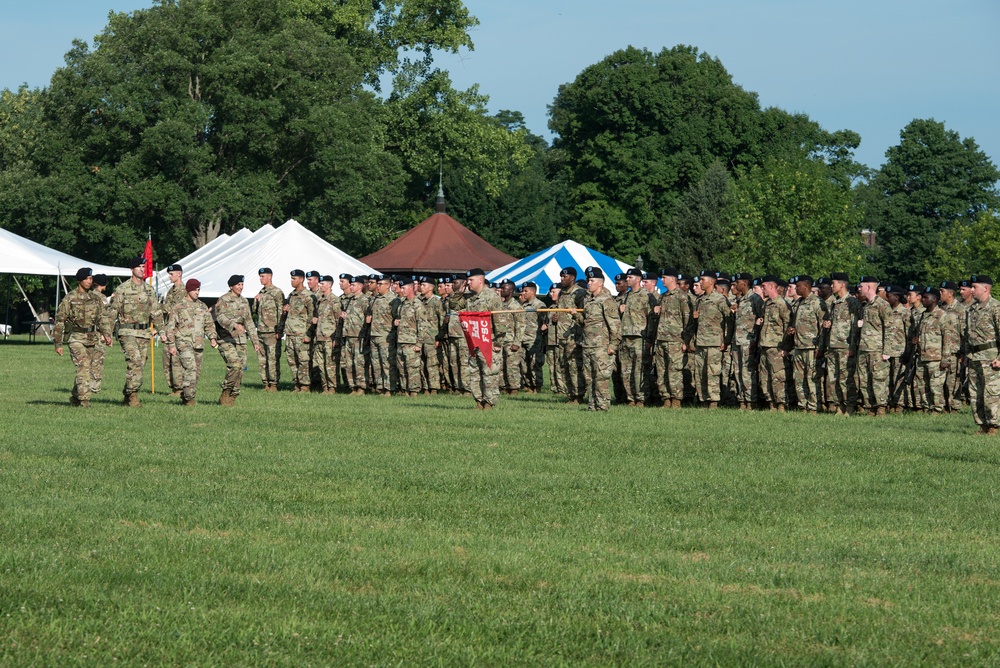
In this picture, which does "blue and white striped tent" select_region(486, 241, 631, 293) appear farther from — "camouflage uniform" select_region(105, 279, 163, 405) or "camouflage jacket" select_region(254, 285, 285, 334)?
"camouflage uniform" select_region(105, 279, 163, 405)

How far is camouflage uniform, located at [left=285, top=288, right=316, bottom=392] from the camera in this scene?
25906 millimetres

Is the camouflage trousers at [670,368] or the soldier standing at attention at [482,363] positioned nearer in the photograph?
the soldier standing at attention at [482,363]

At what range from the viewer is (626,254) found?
72.8 m

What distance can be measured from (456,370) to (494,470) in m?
12.7

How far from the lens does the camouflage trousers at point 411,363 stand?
24.6 m

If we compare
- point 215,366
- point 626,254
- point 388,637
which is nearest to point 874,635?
point 388,637

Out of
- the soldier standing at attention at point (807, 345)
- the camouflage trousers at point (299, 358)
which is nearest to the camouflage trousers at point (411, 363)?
the camouflage trousers at point (299, 358)

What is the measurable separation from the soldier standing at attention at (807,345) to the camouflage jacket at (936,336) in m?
1.58

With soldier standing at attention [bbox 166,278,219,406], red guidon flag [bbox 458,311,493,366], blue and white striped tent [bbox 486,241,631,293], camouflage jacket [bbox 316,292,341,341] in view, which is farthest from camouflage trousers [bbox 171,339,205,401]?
blue and white striped tent [bbox 486,241,631,293]

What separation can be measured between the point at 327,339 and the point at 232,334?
15.7 feet

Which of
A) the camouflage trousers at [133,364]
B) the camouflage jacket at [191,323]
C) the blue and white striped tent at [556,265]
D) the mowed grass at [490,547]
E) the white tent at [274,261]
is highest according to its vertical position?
the white tent at [274,261]

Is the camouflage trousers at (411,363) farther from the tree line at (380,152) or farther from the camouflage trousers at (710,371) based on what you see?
the tree line at (380,152)

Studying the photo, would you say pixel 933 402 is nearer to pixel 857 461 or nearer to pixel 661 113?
pixel 857 461

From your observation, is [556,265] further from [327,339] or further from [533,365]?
[327,339]
